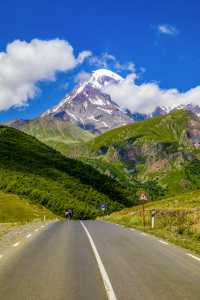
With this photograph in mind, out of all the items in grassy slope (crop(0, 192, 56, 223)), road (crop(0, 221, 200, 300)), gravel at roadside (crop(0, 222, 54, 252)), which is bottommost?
road (crop(0, 221, 200, 300))

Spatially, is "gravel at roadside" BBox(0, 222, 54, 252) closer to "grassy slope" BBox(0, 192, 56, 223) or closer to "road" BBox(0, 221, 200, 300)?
"road" BBox(0, 221, 200, 300)

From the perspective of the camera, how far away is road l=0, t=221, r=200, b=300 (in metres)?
11.2

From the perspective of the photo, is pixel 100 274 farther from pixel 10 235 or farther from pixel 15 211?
pixel 15 211

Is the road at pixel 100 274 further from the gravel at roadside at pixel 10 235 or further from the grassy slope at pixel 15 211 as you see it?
the grassy slope at pixel 15 211

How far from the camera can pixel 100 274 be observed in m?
14.2

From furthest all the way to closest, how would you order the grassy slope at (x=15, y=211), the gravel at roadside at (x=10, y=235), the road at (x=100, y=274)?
the grassy slope at (x=15, y=211), the gravel at roadside at (x=10, y=235), the road at (x=100, y=274)

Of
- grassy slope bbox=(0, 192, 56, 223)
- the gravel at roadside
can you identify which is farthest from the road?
grassy slope bbox=(0, 192, 56, 223)

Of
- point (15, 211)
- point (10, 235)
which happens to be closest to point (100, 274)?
point (10, 235)

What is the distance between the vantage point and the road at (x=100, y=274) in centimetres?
1116

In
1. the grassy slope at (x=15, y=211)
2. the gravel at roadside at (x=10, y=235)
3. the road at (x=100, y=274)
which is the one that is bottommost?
the road at (x=100, y=274)

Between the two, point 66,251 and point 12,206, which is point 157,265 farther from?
point 12,206

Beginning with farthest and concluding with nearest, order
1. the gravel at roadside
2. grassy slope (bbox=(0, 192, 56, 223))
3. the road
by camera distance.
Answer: grassy slope (bbox=(0, 192, 56, 223)), the gravel at roadside, the road

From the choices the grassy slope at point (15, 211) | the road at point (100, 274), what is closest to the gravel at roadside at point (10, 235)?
the road at point (100, 274)

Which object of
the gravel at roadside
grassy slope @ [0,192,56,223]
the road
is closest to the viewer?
the road
